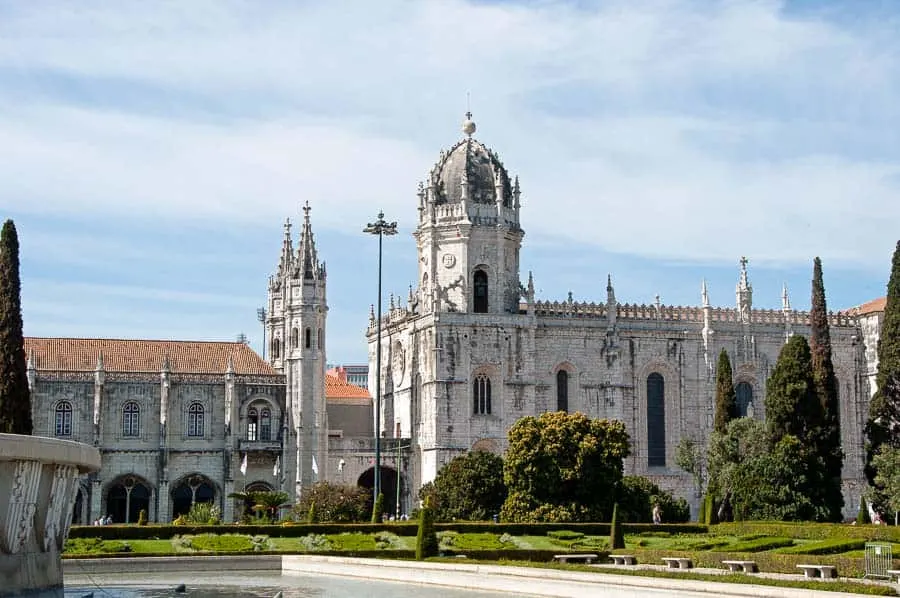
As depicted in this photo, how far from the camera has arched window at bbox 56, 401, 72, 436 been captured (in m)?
73.2

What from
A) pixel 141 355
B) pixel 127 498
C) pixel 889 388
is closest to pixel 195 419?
pixel 141 355

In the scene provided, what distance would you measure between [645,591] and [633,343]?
46.9 meters

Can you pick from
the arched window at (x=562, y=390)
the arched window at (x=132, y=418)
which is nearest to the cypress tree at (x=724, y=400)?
the arched window at (x=562, y=390)

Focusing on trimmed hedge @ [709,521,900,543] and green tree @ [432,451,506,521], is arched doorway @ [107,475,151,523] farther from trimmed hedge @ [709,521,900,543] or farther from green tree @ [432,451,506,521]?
trimmed hedge @ [709,521,900,543]

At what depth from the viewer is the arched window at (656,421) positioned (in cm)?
7862

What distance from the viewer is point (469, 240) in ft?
251

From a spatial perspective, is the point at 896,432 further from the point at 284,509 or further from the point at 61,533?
the point at 61,533

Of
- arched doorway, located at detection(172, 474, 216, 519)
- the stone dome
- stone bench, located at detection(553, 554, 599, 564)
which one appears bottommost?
stone bench, located at detection(553, 554, 599, 564)

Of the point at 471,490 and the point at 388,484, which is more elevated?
the point at 388,484

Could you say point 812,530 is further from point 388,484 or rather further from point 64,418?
point 64,418

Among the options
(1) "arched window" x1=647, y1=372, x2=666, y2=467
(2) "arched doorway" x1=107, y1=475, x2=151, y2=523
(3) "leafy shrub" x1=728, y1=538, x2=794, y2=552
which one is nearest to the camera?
(3) "leafy shrub" x1=728, y1=538, x2=794, y2=552

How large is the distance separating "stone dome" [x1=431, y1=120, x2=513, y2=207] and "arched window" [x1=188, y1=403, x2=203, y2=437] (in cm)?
1691

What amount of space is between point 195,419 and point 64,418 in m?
6.62

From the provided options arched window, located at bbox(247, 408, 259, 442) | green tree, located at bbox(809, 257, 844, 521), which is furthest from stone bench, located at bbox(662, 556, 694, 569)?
arched window, located at bbox(247, 408, 259, 442)
